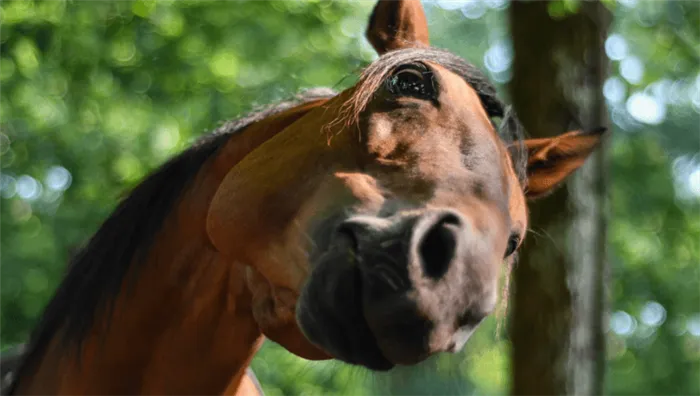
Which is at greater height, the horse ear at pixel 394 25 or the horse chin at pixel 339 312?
the horse ear at pixel 394 25

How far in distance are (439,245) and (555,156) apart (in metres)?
1.04

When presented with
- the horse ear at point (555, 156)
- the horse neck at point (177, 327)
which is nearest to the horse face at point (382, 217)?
the horse neck at point (177, 327)

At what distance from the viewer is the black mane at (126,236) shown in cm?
255

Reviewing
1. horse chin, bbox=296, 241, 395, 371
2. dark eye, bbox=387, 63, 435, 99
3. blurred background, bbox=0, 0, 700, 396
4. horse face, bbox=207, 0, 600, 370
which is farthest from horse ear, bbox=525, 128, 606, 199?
blurred background, bbox=0, 0, 700, 396

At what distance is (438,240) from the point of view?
1.72 meters

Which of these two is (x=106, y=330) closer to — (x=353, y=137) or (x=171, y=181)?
(x=171, y=181)

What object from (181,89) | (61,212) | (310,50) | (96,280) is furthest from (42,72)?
(96,280)

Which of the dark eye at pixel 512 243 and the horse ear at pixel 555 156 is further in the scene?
the horse ear at pixel 555 156

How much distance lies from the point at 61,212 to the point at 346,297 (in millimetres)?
6767

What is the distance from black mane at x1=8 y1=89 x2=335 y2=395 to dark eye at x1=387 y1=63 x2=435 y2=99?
0.50 meters

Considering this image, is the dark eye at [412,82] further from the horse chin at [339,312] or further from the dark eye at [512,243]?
the horse chin at [339,312]

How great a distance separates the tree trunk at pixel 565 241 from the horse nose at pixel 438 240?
3.18m

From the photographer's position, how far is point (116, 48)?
6406 mm

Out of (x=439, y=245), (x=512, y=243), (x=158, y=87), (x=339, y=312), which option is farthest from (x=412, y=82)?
(x=158, y=87)
